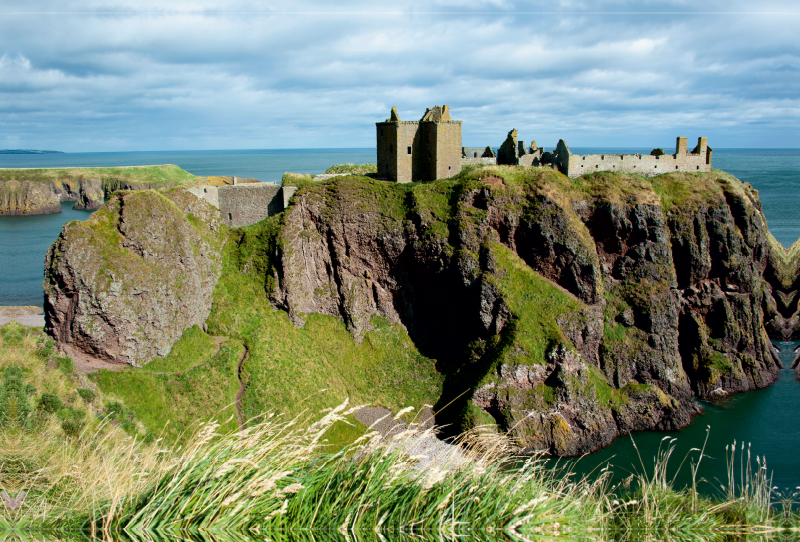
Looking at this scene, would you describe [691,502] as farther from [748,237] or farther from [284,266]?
[748,237]

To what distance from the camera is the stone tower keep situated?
50594 mm

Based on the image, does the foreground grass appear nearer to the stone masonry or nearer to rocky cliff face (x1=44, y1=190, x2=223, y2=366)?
rocky cliff face (x1=44, y1=190, x2=223, y2=366)

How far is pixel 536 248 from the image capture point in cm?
4650

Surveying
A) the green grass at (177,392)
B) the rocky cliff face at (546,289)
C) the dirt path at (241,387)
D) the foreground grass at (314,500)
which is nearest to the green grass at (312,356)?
the dirt path at (241,387)

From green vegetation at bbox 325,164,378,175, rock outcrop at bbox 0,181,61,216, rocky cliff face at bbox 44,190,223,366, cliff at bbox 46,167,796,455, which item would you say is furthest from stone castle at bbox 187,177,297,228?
rock outcrop at bbox 0,181,61,216

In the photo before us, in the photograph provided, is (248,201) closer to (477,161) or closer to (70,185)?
(477,161)

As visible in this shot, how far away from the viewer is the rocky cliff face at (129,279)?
3394cm

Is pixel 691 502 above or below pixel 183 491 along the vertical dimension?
below

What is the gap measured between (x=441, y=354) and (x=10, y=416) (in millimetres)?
35111

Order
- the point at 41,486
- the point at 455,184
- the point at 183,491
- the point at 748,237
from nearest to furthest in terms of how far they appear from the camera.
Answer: the point at 183,491 → the point at 41,486 → the point at 455,184 → the point at 748,237

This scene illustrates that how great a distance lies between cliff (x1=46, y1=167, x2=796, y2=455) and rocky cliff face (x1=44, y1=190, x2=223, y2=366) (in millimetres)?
225

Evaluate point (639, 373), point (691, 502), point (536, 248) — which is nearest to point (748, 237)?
point (639, 373)

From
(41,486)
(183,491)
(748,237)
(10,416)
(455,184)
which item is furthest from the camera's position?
(748,237)

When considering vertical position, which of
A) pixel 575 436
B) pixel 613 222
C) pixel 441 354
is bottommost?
pixel 575 436
